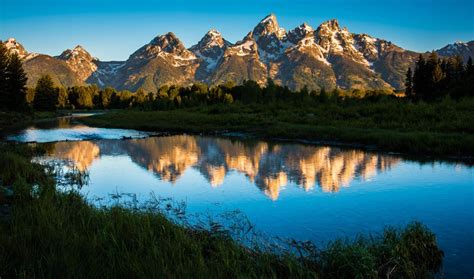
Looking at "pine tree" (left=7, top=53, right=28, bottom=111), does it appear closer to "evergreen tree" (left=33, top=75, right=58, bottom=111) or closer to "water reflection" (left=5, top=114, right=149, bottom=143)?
"water reflection" (left=5, top=114, right=149, bottom=143)

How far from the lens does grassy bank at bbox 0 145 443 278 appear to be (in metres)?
7.09

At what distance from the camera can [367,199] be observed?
1731cm

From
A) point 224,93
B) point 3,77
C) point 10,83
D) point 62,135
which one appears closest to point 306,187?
point 62,135

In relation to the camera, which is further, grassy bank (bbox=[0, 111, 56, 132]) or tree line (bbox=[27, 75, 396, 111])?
tree line (bbox=[27, 75, 396, 111])

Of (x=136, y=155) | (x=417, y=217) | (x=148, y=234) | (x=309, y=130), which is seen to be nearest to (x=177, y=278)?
(x=148, y=234)

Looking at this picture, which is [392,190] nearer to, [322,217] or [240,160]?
[322,217]

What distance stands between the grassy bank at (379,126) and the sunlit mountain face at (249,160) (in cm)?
407

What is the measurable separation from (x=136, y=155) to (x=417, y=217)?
924 inches

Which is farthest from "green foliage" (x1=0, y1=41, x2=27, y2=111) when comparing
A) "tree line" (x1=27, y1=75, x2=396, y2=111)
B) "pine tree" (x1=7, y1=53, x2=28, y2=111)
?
"tree line" (x1=27, y1=75, x2=396, y2=111)

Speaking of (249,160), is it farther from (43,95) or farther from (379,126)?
(43,95)

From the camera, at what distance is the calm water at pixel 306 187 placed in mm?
13383

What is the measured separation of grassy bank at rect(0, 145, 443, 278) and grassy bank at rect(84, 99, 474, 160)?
23362 mm

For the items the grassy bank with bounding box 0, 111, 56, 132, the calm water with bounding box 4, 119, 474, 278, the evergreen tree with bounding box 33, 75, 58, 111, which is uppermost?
the evergreen tree with bounding box 33, 75, 58, 111

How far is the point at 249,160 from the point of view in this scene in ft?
96.3
